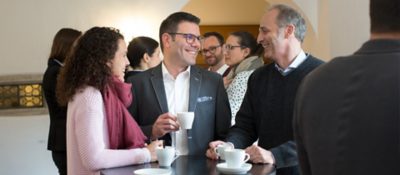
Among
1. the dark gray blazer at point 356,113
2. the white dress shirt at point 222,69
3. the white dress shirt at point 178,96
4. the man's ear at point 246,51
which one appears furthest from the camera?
the white dress shirt at point 222,69

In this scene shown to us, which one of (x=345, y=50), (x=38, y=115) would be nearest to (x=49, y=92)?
(x=38, y=115)

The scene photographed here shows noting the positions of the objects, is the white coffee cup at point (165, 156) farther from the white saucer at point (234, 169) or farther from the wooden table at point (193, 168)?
the white saucer at point (234, 169)

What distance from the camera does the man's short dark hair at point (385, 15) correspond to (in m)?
0.99

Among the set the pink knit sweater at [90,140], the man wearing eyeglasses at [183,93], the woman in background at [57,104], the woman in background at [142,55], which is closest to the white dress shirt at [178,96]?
the man wearing eyeglasses at [183,93]

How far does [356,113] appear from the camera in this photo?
1008 mm

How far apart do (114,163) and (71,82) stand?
365mm

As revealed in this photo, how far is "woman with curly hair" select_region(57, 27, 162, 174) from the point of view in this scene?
2057 mm

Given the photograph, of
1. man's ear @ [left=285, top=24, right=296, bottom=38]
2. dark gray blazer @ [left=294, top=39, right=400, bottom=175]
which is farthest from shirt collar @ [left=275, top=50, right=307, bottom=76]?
dark gray blazer @ [left=294, top=39, right=400, bottom=175]

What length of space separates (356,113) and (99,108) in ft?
4.18

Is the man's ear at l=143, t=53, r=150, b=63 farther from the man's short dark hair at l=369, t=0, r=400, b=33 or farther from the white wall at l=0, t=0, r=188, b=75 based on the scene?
the man's short dark hair at l=369, t=0, r=400, b=33

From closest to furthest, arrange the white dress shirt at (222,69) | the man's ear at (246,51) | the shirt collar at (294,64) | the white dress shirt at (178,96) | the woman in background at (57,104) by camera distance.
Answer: the shirt collar at (294,64) < the white dress shirt at (178,96) < the woman in background at (57,104) < the man's ear at (246,51) < the white dress shirt at (222,69)

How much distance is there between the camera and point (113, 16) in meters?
4.93

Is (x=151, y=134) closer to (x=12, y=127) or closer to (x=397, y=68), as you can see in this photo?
(x=397, y=68)

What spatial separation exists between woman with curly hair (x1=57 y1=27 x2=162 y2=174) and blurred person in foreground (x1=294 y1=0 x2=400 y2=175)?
3.72 feet
